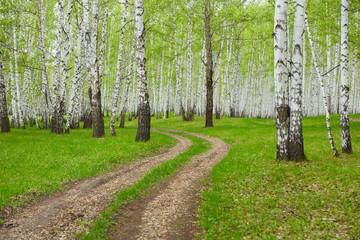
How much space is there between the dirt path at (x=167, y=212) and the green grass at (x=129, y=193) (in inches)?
11.6

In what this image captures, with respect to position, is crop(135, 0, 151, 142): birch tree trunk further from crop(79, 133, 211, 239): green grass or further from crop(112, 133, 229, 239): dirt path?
crop(112, 133, 229, 239): dirt path

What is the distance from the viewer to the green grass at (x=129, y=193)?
4.88 metres

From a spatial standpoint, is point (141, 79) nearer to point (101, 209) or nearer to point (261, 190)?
point (101, 209)

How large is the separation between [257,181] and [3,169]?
920 cm

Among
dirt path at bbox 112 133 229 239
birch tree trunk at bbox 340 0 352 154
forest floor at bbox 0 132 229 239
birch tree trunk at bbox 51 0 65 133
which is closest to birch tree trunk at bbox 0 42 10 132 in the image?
birch tree trunk at bbox 51 0 65 133

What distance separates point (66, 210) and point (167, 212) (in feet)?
9.04

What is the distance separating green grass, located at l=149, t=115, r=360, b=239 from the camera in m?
4.54

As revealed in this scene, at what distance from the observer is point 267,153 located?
33.6 feet

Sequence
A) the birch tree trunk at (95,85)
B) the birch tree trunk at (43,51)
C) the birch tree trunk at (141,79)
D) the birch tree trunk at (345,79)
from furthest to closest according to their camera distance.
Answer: the birch tree trunk at (43,51) < the birch tree trunk at (95,85) < the birch tree trunk at (141,79) < the birch tree trunk at (345,79)

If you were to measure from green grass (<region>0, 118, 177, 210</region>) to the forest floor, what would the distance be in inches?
20.5

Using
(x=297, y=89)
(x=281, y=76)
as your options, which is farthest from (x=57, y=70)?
(x=297, y=89)

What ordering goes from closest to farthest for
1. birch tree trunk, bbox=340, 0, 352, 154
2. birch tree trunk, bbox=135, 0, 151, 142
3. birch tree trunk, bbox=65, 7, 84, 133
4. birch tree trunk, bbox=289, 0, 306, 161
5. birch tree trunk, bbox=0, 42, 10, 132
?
birch tree trunk, bbox=289, 0, 306, 161 < birch tree trunk, bbox=340, 0, 352, 154 < birch tree trunk, bbox=135, 0, 151, 142 < birch tree trunk, bbox=0, 42, 10, 132 < birch tree trunk, bbox=65, 7, 84, 133

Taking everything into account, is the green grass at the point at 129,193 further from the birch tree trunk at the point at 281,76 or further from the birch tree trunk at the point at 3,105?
the birch tree trunk at the point at 3,105

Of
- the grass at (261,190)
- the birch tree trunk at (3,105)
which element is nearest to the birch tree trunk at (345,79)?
the grass at (261,190)
